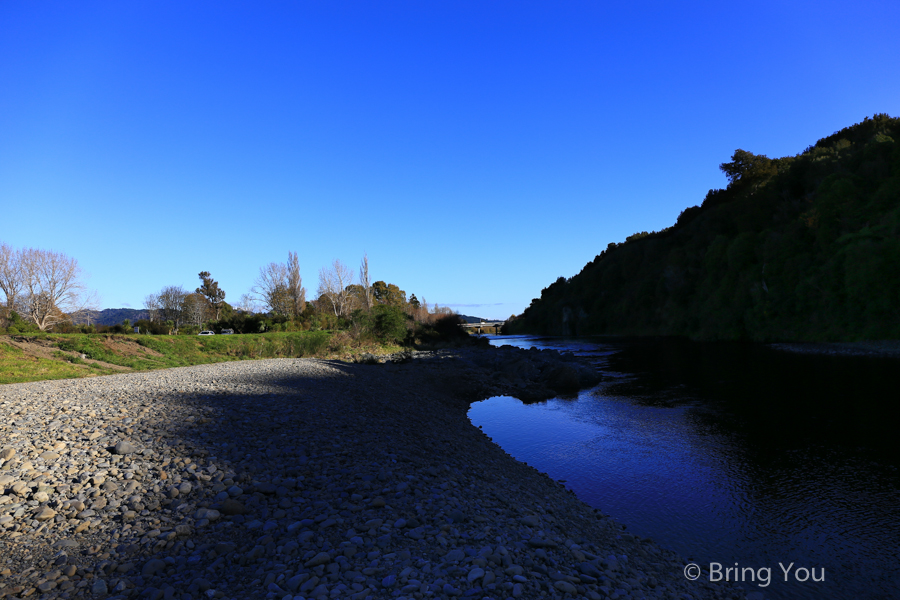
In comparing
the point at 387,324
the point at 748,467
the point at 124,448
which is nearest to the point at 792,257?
the point at 387,324

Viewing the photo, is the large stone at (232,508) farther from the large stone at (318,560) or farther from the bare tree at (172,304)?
the bare tree at (172,304)

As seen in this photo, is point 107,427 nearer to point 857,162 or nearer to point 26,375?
point 26,375

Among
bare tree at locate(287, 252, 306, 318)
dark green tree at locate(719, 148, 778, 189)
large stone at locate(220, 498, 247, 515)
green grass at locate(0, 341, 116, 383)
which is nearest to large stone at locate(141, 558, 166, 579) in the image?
large stone at locate(220, 498, 247, 515)

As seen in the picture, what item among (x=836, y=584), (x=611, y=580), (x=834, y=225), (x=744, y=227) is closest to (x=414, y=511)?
(x=611, y=580)

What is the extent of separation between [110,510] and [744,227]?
63.2 m

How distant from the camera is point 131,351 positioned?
68.9 ft

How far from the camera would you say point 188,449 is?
6625 millimetres

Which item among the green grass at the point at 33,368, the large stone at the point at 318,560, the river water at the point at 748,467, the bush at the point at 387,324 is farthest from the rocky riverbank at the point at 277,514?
the bush at the point at 387,324

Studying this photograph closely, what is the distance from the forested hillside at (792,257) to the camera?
31.1 meters

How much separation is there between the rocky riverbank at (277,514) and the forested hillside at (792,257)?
35.3m

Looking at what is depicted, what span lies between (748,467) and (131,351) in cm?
2444

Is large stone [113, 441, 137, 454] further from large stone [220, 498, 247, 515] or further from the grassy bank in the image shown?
the grassy bank

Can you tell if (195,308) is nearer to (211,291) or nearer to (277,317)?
(211,291)

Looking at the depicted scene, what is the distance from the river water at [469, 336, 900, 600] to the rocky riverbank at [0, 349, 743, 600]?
108 centimetres
